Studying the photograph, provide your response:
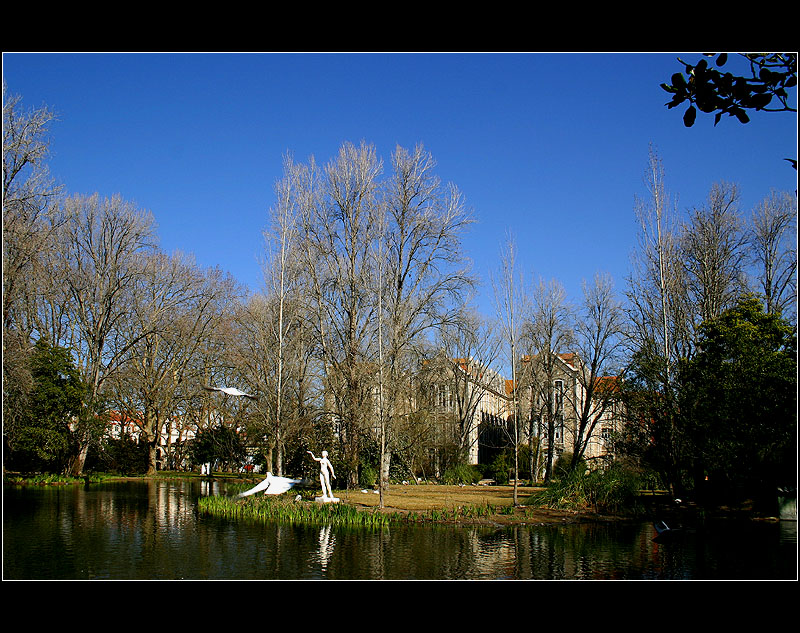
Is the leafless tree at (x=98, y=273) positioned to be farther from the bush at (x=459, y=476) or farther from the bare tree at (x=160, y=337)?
the bush at (x=459, y=476)

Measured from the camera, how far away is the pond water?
9.24 m

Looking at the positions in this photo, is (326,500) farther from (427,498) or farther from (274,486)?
(427,498)

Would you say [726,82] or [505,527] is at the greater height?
[726,82]

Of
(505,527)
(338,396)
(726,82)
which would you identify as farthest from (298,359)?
(726,82)

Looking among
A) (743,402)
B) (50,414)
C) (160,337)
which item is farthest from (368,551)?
(160,337)

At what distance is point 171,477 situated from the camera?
32.8 m

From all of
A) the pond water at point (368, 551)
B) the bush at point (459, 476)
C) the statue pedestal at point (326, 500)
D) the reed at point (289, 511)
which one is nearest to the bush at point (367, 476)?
the bush at point (459, 476)

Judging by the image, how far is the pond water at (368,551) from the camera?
9.24m

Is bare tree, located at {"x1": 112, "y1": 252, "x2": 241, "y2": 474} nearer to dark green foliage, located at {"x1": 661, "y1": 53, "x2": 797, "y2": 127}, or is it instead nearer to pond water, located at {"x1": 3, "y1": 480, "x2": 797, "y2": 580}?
pond water, located at {"x1": 3, "y1": 480, "x2": 797, "y2": 580}

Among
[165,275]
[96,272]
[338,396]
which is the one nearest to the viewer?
[338,396]

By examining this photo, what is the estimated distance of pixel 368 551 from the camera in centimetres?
1091
